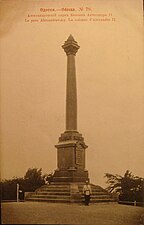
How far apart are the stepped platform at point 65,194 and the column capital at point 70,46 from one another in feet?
2.07

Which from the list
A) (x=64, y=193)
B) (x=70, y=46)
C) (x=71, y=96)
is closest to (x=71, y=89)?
(x=71, y=96)

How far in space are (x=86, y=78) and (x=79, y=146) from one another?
34 cm

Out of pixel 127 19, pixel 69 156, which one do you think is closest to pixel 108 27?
pixel 127 19

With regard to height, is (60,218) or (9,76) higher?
(9,76)

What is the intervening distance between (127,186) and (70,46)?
0.73m

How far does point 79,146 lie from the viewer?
173 centimetres

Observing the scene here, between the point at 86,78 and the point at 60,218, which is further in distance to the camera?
the point at 86,78

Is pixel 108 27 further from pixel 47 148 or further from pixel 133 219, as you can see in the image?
pixel 133 219

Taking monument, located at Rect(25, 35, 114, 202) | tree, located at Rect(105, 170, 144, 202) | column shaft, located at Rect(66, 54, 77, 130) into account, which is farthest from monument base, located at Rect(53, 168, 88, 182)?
column shaft, located at Rect(66, 54, 77, 130)

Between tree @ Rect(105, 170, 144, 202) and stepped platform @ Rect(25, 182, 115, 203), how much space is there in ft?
0.15

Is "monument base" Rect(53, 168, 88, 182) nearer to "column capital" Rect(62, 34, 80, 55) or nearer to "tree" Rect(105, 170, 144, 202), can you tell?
"tree" Rect(105, 170, 144, 202)

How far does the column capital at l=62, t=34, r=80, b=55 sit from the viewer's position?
174 cm

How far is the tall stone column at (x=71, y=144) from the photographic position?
1.69 m

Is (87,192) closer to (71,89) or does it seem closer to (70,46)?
(71,89)
